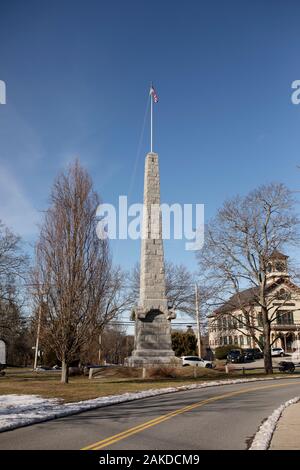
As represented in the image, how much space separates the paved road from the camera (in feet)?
25.0

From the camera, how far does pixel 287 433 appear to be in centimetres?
842

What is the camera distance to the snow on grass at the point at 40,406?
10547 mm

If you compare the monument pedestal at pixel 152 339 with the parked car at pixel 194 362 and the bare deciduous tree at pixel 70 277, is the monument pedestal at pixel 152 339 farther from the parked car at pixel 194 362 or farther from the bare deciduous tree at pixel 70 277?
the parked car at pixel 194 362

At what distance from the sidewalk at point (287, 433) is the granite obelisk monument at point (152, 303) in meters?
16.1

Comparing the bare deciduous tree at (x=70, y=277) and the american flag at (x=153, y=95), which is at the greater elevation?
the american flag at (x=153, y=95)

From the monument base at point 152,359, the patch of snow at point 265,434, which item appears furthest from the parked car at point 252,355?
the patch of snow at point 265,434

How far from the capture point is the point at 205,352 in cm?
6109

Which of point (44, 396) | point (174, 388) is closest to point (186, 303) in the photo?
point (174, 388)

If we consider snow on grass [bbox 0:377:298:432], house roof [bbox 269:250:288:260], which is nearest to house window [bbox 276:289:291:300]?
house roof [bbox 269:250:288:260]

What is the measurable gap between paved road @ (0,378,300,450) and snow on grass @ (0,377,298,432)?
0.42 metres

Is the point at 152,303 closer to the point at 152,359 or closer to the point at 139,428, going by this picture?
the point at 152,359

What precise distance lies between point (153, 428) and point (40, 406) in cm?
578
